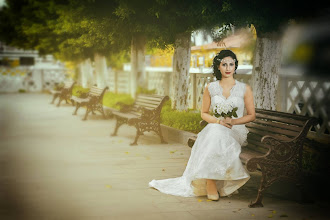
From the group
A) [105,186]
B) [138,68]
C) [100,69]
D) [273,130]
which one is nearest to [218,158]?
[273,130]

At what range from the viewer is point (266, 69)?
9922mm

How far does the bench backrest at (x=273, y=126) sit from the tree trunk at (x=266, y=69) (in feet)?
8.56

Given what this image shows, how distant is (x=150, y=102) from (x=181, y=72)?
2.67m

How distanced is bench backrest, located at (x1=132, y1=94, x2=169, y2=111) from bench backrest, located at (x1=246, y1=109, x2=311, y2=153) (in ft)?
13.5

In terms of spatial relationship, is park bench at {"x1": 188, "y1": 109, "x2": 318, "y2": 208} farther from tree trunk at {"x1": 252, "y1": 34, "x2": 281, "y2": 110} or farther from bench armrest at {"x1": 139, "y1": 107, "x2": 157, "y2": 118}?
bench armrest at {"x1": 139, "y1": 107, "x2": 157, "y2": 118}

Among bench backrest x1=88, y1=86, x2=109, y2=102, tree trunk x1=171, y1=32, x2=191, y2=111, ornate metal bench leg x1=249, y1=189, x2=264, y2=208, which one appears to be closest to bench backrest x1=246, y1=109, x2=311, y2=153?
ornate metal bench leg x1=249, y1=189, x2=264, y2=208

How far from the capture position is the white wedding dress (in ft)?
19.5

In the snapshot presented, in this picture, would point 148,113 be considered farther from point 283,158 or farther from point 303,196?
point 303,196

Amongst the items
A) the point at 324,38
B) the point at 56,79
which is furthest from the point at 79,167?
the point at 56,79

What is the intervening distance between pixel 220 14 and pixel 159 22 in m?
3.16

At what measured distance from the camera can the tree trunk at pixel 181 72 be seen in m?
14.1

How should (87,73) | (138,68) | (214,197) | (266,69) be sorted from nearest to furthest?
(214,197), (266,69), (138,68), (87,73)

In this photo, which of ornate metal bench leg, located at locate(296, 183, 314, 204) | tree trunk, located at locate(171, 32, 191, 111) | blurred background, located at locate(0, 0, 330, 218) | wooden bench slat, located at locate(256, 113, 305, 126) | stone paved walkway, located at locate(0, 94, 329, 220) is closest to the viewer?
stone paved walkway, located at locate(0, 94, 329, 220)

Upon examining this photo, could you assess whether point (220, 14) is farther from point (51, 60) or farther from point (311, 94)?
point (51, 60)
